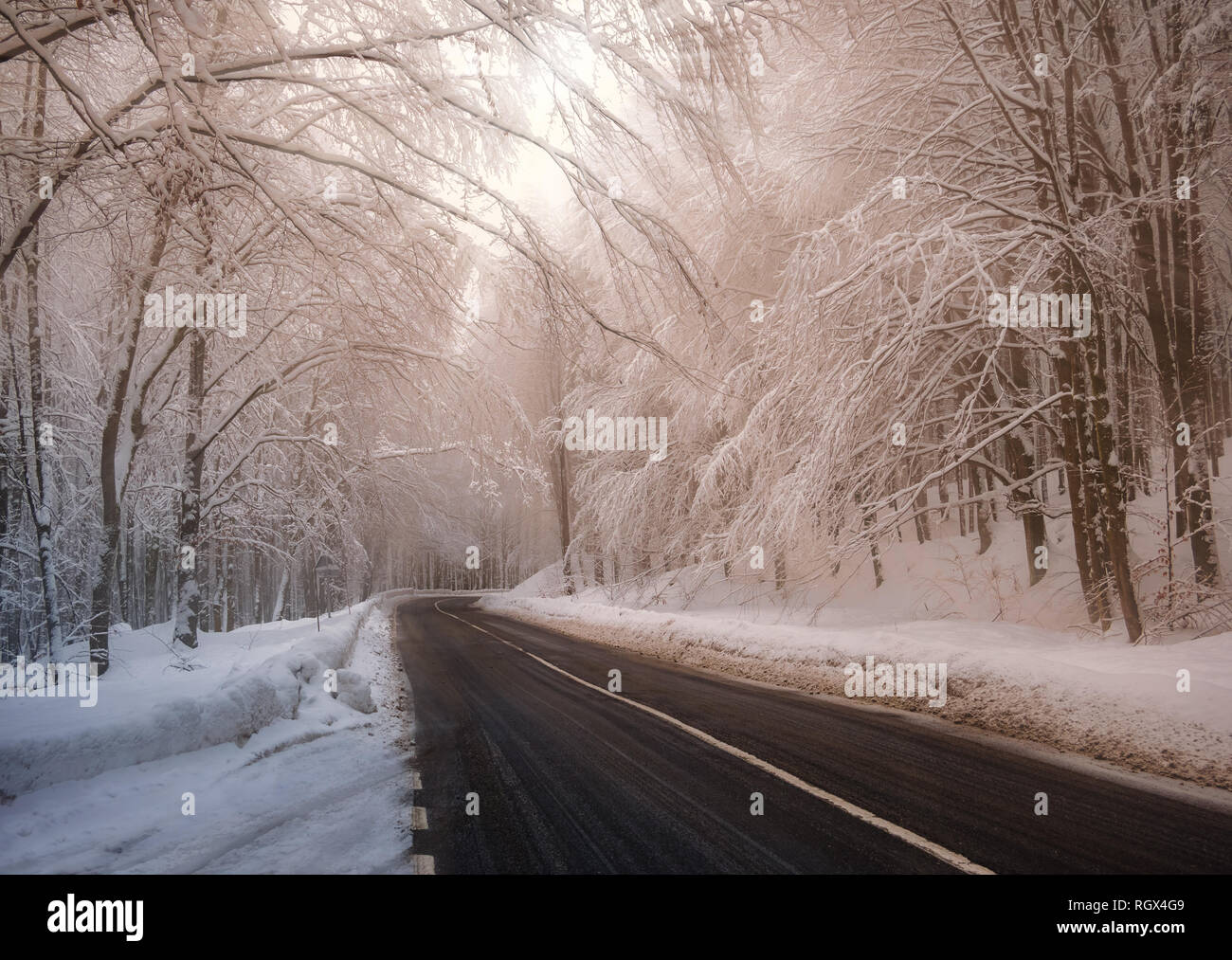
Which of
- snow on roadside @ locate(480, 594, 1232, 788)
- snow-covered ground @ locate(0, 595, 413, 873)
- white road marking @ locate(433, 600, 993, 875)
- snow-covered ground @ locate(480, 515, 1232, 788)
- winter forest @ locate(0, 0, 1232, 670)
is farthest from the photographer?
snow-covered ground @ locate(480, 515, 1232, 788)

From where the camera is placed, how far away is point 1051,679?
5945mm

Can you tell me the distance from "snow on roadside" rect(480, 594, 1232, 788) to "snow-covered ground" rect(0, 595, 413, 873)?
5436 millimetres

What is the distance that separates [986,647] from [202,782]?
8276 mm

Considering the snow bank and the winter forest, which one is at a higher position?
the winter forest

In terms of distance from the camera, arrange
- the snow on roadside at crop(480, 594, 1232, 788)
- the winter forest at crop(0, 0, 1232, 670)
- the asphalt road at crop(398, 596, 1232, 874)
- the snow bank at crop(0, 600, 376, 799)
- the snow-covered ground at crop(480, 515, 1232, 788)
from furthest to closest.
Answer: the snow-covered ground at crop(480, 515, 1232, 788) → the snow on roadside at crop(480, 594, 1232, 788) → the winter forest at crop(0, 0, 1232, 670) → the snow bank at crop(0, 600, 376, 799) → the asphalt road at crop(398, 596, 1232, 874)

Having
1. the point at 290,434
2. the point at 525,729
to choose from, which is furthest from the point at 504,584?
the point at 525,729

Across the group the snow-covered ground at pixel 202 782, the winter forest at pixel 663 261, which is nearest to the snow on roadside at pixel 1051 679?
the winter forest at pixel 663 261

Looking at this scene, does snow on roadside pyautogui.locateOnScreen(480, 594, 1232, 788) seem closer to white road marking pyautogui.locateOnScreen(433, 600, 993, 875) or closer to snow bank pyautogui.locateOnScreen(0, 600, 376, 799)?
white road marking pyautogui.locateOnScreen(433, 600, 993, 875)

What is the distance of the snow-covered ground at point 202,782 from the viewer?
3693 millimetres

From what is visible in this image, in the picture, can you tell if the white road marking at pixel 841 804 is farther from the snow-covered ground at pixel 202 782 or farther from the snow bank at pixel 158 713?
the snow bank at pixel 158 713

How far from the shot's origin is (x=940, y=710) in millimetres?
6539

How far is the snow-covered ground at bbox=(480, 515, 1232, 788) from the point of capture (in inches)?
193

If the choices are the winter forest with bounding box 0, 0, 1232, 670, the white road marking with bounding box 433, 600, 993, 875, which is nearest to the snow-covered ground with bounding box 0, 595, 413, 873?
the white road marking with bounding box 433, 600, 993, 875
